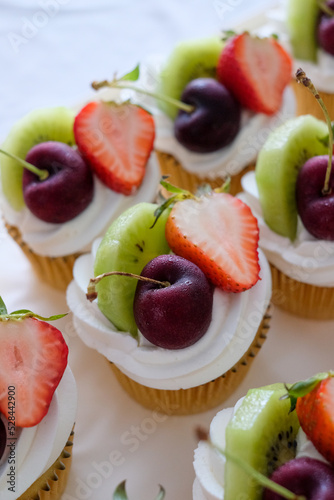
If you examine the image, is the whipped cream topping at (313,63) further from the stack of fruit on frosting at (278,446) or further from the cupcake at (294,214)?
the stack of fruit on frosting at (278,446)

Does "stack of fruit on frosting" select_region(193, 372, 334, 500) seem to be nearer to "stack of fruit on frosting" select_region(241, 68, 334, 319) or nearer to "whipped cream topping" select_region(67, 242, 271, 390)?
"whipped cream topping" select_region(67, 242, 271, 390)

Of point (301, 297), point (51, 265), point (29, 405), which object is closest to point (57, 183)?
point (51, 265)

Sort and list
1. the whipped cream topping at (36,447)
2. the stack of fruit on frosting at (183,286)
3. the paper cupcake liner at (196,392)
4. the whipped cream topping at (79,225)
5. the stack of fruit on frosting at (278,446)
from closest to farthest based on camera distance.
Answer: the stack of fruit on frosting at (278,446) < the whipped cream topping at (36,447) < the stack of fruit on frosting at (183,286) < the paper cupcake liner at (196,392) < the whipped cream topping at (79,225)

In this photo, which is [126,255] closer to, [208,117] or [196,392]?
[196,392]

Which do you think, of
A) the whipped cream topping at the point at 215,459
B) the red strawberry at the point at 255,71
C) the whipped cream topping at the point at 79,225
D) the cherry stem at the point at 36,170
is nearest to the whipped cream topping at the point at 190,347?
the whipped cream topping at the point at 215,459

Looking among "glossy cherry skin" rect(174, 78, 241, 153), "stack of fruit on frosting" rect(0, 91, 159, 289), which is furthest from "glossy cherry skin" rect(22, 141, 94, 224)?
"glossy cherry skin" rect(174, 78, 241, 153)

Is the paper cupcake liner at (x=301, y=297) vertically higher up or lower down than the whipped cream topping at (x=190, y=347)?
lower down
